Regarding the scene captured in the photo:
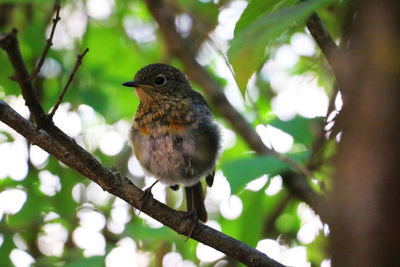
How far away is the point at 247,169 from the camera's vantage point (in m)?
2.60

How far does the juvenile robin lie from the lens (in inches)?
155

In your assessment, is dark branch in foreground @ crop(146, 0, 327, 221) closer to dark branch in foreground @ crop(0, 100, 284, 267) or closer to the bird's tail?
the bird's tail

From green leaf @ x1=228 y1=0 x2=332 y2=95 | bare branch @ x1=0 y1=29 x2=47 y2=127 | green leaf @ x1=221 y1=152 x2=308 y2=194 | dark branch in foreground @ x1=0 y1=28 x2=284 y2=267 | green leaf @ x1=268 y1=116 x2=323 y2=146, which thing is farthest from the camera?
green leaf @ x1=268 y1=116 x2=323 y2=146

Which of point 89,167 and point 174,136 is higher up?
point 174,136

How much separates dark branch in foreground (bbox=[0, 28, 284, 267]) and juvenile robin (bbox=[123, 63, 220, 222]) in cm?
84

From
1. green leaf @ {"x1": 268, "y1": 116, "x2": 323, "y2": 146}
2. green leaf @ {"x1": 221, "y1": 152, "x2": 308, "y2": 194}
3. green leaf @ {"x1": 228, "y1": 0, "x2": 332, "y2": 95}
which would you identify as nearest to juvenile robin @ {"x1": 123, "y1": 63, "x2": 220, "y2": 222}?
green leaf @ {"x1": 268, "y1": 116, "x2": 323, "y2": 146}

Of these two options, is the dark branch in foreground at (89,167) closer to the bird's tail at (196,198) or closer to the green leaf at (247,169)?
the green leaf at (247,169)

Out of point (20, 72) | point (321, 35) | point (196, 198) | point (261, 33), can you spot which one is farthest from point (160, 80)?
point (261, 33)

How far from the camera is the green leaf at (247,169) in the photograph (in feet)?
8.09

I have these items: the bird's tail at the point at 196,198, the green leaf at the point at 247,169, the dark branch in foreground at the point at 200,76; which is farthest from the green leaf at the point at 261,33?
the dark branch in foreground at the point at 200,76

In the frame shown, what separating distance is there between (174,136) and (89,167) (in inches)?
55.0

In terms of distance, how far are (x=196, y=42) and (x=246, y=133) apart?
72.3 inches

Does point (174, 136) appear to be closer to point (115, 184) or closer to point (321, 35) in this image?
point (115, 184)

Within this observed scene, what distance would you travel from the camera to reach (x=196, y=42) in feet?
20.1
